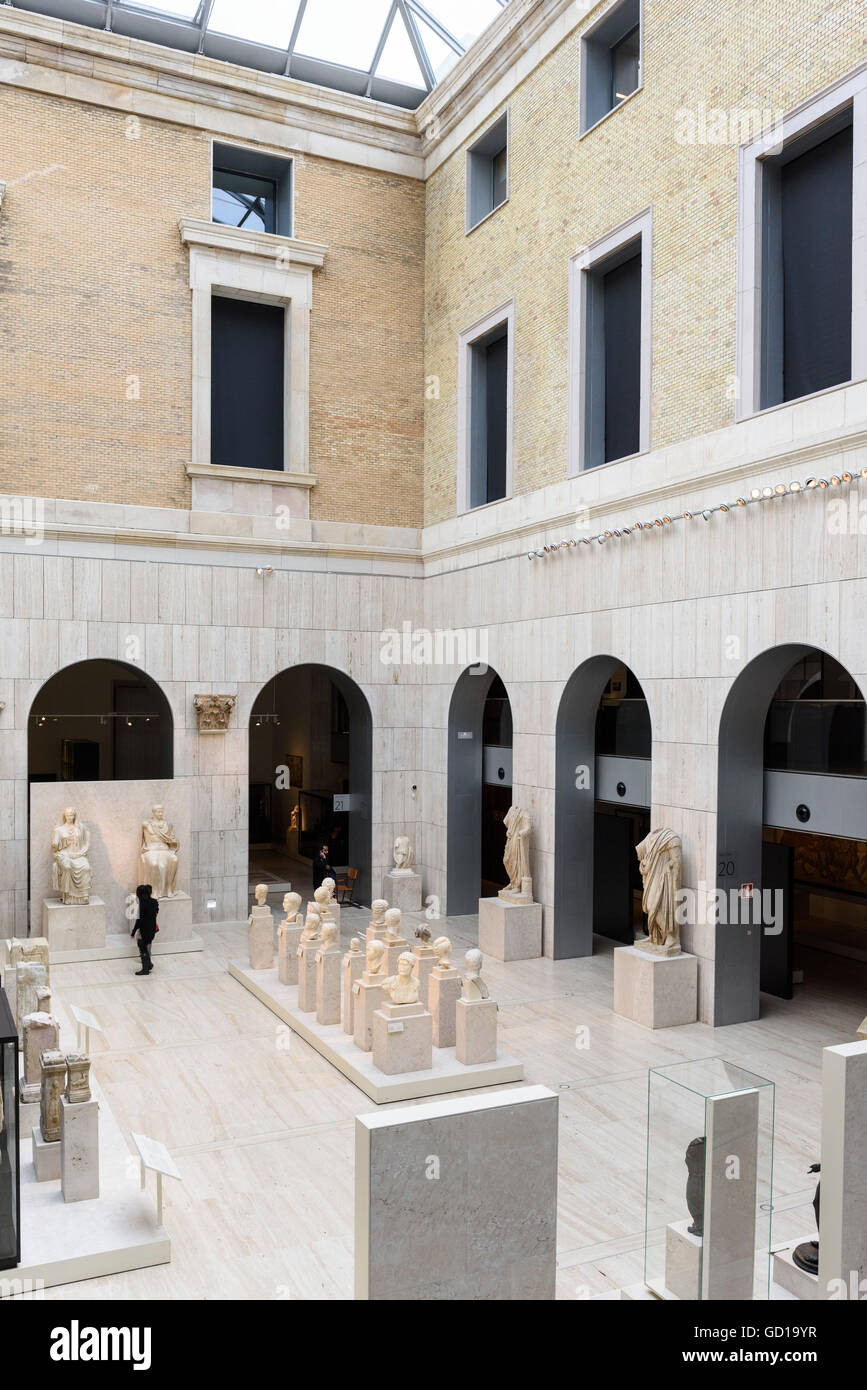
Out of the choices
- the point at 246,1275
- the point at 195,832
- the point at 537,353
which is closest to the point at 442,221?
the point at 537,353

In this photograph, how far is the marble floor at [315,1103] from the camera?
A: 313 inches

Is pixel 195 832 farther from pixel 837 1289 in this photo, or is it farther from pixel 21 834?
pixel 837 1289

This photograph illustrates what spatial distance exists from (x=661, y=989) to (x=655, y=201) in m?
10.9

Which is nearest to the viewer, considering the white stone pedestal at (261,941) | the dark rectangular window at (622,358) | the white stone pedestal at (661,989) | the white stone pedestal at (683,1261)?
the white stone pedestal at (683,1261)

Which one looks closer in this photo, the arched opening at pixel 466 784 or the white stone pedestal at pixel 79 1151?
the white stone pedestal at pixel 79 1151

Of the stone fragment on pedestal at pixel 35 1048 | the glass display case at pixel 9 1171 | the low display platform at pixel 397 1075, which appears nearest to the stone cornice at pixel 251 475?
the low display platform at pixel 397 1075

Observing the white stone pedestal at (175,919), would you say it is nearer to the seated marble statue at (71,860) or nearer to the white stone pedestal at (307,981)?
the seated marble statue at (71,860)

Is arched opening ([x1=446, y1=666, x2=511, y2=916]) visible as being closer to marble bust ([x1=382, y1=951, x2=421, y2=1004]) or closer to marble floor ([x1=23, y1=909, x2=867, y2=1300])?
marble floor ([x1=23, y1=909, x2=867, y2=1300])

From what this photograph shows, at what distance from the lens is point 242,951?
17.9m

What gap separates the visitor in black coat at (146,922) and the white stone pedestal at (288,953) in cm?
232

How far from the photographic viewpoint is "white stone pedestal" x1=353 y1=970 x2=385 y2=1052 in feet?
39.9

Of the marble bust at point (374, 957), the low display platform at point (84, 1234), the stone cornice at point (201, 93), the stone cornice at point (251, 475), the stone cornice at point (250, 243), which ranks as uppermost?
the stone cornice at point (201, 93)

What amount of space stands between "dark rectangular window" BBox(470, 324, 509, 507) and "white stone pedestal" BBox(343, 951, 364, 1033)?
1002 centimetres

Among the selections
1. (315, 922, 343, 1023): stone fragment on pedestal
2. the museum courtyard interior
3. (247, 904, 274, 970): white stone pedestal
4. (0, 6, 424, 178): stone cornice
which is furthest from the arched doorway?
(0, 6, 424, 178): stone cornice
